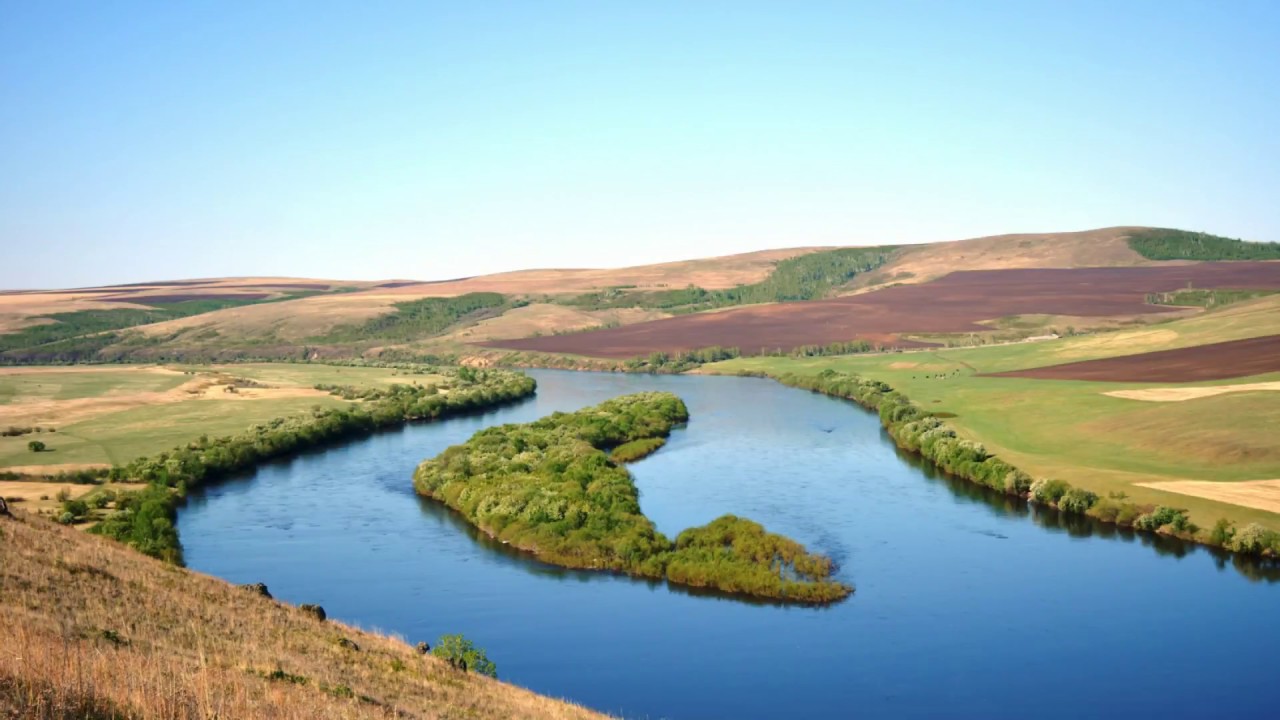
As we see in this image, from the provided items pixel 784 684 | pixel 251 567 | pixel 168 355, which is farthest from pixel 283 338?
pixel 784 684

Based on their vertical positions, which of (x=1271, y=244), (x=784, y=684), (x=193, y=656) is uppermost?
(x=1271, y=244)

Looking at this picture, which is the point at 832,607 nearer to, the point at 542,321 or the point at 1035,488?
the point at 1035,488

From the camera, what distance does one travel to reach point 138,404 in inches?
3760

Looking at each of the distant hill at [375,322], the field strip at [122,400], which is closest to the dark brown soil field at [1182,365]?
the field strip at [122,400]

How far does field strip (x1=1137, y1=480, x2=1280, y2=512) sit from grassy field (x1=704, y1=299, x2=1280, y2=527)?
1.14 feet

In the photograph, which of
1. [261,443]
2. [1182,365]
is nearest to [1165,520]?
[1182,365]

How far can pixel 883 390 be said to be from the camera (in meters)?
101

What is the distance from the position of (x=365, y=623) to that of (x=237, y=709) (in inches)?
1037

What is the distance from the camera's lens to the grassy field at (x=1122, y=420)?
185 feet

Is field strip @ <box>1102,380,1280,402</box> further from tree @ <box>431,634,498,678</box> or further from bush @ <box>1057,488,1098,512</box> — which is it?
tree @ <box>431,634,498,678</box>

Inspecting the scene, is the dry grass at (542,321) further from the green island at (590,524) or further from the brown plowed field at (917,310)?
the green island at (590,524)

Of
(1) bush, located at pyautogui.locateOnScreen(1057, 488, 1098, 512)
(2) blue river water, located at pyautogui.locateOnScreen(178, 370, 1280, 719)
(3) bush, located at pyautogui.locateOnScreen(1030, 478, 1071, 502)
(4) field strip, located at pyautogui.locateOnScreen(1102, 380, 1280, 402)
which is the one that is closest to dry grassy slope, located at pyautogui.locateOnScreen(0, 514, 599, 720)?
(2) blue river water, located at pyautogui.locateOnScreen(178, 370, 1280, 719)

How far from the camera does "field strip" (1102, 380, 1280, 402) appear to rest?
2805 inches

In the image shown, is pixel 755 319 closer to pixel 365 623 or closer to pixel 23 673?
pixel 365 623
